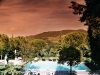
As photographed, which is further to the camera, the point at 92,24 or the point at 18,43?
the point at 18,43

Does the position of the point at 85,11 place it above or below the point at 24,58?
above

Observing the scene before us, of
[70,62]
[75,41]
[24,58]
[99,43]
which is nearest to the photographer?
[99,43]

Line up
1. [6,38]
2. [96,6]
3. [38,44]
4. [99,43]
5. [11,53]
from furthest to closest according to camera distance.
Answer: [38,44] → [6,38] → [11,53] → [99,43] → [96,6]

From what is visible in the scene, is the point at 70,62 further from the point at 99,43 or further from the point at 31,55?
the point at 99,43

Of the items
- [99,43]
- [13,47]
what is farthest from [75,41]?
[99,43]

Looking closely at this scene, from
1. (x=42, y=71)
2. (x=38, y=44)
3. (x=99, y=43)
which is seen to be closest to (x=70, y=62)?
(x=42, y=71)

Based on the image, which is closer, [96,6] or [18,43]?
[96,6]

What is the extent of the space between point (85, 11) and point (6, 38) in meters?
39.5

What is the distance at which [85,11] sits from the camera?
16.6m

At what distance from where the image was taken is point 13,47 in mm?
53219

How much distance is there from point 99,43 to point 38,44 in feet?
155

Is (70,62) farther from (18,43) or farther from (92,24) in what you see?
(18,43)

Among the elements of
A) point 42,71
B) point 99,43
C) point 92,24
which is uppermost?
point 92,24

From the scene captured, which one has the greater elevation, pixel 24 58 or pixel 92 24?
pixel 92 24
